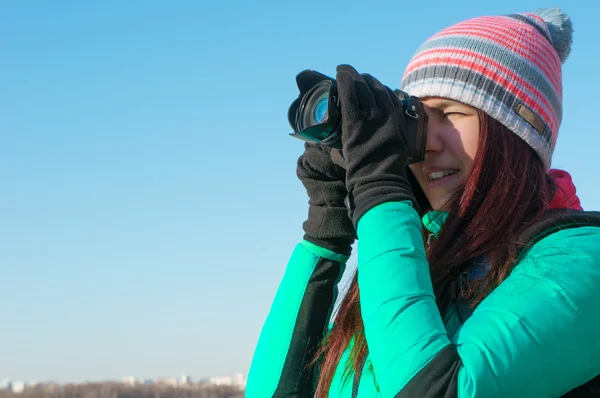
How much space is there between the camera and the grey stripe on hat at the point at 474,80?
2156mm

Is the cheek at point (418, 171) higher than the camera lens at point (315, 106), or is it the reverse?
the camera lens at point (315, 106)

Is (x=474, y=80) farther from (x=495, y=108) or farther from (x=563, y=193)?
(x=563, y=193)

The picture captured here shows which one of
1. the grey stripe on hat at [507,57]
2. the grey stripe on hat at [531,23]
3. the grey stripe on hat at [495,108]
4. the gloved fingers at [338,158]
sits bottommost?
the gloved fingers at [338,158]

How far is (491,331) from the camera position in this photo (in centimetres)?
162

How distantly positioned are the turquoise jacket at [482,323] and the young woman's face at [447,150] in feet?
1.12

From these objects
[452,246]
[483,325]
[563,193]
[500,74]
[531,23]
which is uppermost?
[531,23]

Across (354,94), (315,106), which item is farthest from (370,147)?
(315,106)

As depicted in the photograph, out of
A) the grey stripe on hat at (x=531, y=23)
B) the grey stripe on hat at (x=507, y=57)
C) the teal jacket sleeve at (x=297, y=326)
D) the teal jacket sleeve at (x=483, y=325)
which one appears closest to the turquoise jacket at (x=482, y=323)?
the teal jacket sleeve at (x=483, y=325)

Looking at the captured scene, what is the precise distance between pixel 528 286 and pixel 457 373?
0.27 meters

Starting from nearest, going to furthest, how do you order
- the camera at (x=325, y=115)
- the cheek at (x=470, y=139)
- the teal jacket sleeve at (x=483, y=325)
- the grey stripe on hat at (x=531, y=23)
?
1. the teal jacket sleeve at (x=483, y=325)
2. the camera at (x=325, y=115)
3. the cheek at (x=470, y=139)
4. the grey stripe on hat at (x=531, y=23)

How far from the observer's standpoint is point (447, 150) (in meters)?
2.11

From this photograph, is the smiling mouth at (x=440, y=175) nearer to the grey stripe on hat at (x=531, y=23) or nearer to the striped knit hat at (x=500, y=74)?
the striped knit hat at (x=500, y=74)

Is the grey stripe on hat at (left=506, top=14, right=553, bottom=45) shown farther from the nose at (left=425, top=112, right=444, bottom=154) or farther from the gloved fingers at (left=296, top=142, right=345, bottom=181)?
the gloved fingers at (left=296, top=142, right=345, bottom=181)

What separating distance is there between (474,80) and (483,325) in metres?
0.80
